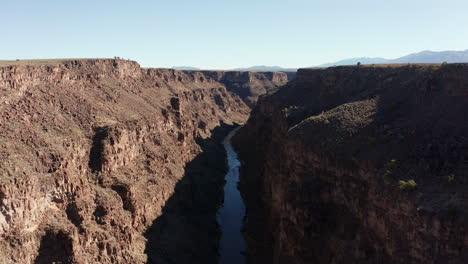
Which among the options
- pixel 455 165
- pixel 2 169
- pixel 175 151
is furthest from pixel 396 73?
pixel 2 169

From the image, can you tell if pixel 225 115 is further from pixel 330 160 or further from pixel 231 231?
pixel 330 160

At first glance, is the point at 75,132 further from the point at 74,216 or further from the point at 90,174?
the point at 74,216

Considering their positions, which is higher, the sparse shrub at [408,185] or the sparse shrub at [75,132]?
the sparse shrub at [75,132]

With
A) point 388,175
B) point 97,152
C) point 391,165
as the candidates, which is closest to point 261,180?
point 97,152

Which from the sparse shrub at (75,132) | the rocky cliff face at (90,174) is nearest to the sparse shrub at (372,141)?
the rocky cliff face at (90,174)

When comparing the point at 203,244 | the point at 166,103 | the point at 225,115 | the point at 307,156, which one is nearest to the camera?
the point at 307,156

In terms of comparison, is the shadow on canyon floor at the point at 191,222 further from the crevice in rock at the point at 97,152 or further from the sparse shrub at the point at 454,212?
the sparse shrub at the point at 454,212

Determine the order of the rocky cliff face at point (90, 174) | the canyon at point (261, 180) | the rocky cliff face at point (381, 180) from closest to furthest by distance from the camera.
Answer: the rocky cliff face at point (381, 180) < the canyon at point (261, 180) < the rocky cliff face at point (90, 174)

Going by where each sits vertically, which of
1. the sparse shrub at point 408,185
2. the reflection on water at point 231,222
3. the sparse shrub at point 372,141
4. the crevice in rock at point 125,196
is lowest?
the reflection on water at point 231,222

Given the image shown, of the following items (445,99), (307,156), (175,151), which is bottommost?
(175,151)
